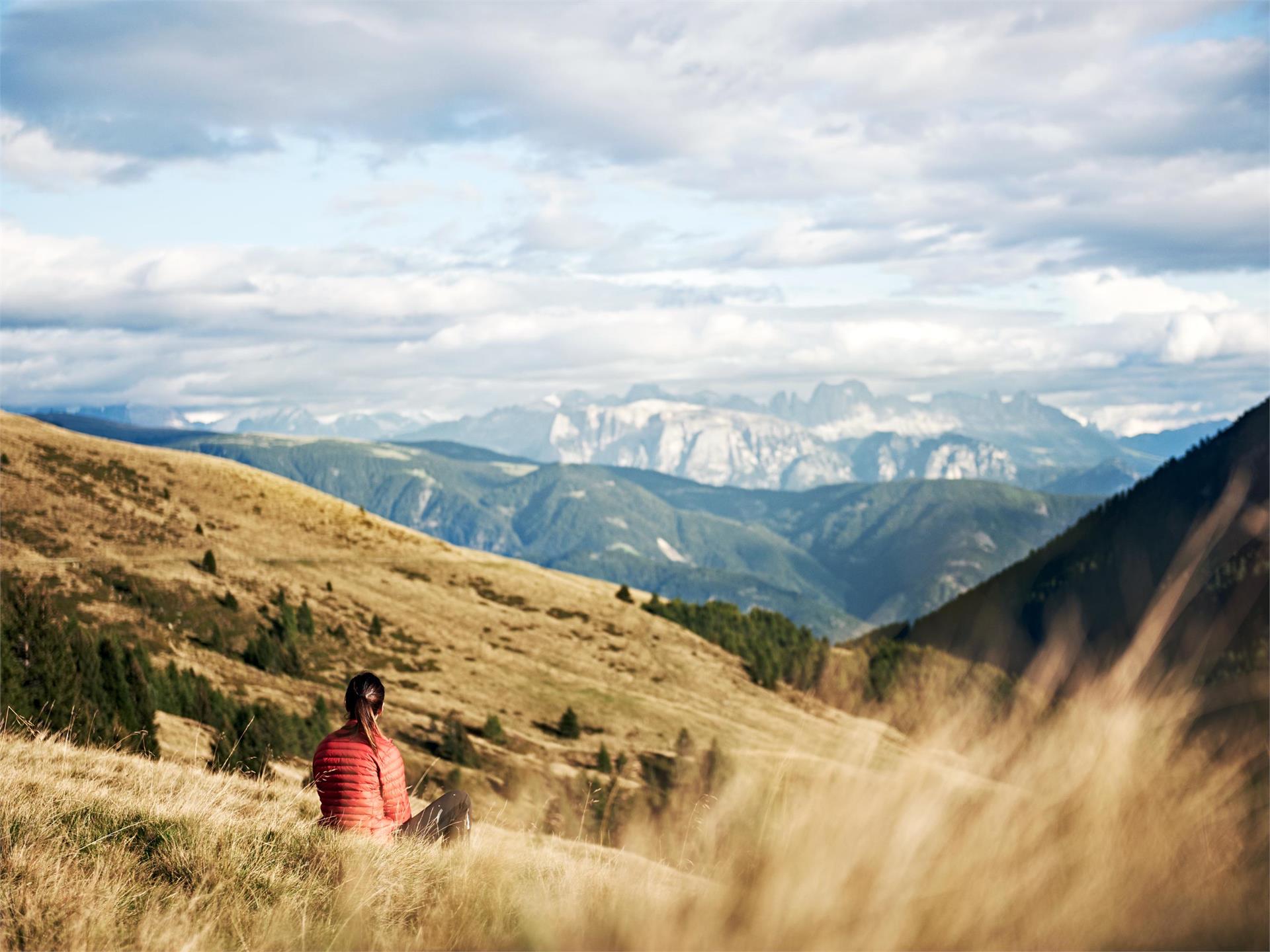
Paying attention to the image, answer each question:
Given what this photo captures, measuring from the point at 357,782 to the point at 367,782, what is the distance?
10 cm

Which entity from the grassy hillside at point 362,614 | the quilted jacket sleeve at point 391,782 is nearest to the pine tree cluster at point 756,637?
the grassy hillside at point 362,614

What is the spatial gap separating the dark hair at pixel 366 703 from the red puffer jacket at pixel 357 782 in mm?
80

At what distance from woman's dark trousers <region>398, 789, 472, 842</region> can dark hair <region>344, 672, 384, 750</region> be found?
869mm

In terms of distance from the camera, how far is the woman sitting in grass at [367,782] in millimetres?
8609

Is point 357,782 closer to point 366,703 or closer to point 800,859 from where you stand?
point 366,703

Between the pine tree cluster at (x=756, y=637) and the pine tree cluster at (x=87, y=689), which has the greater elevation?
the pine tree cluster at (x=87, y=689)

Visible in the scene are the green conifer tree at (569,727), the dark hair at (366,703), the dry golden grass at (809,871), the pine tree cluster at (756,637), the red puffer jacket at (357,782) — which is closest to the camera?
the dry golden grass at (809,871)

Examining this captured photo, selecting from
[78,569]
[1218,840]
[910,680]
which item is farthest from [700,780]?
[78,569]

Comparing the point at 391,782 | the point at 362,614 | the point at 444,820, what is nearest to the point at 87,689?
the point at 391,782

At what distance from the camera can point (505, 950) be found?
4746mm

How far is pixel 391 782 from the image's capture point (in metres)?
9.03

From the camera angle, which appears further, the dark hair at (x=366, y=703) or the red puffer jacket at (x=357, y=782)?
the dark hair at (x=366, y=703)

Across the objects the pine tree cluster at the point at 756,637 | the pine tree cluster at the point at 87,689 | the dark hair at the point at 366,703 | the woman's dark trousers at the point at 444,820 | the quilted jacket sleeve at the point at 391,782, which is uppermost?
the dark hair at the point at 366,703

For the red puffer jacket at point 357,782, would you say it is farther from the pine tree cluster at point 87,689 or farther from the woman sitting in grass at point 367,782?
the pine tree cluster at point 87,689
